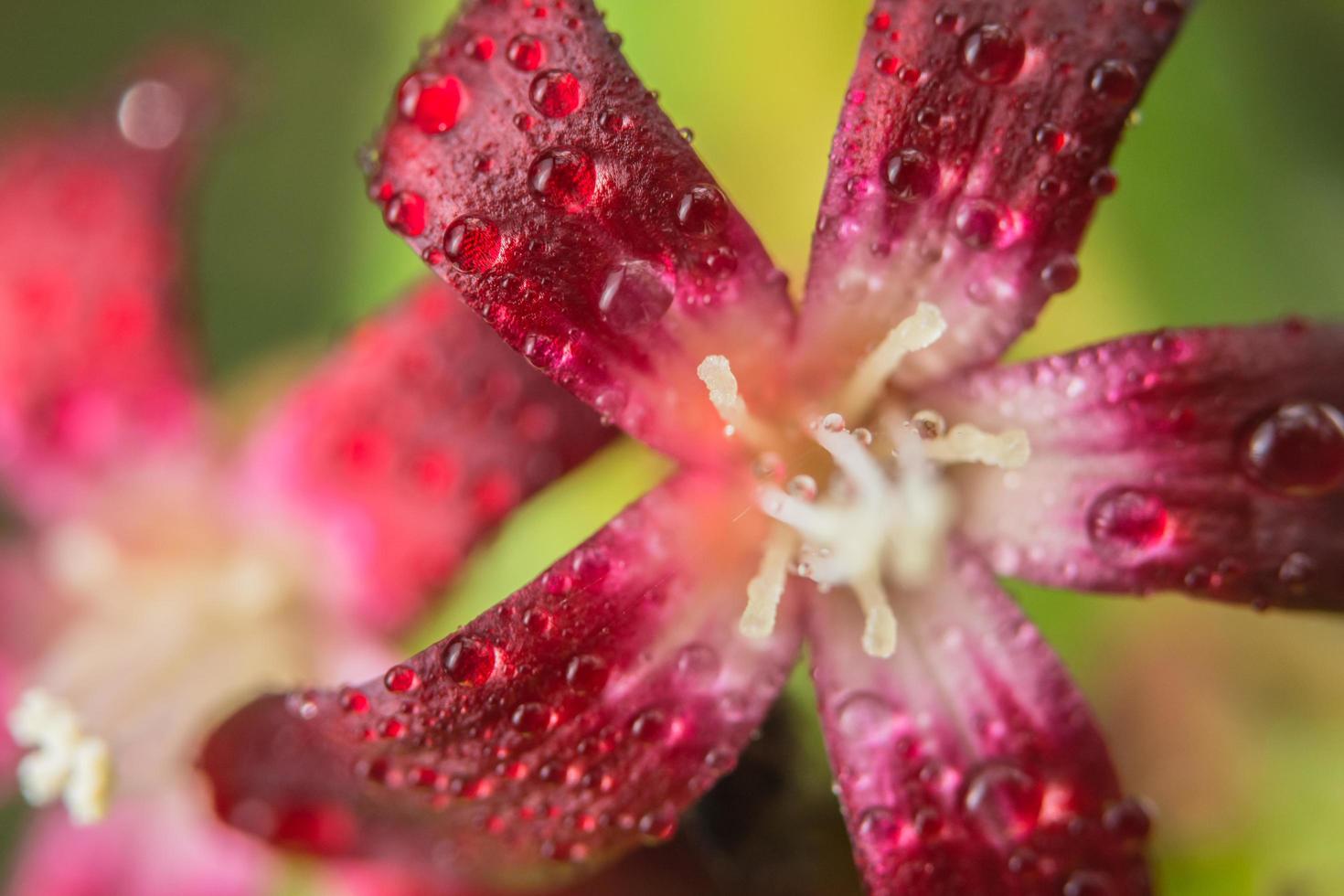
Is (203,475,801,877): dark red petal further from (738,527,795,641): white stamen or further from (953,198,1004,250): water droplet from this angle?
(953,198,1004,250): water droplet

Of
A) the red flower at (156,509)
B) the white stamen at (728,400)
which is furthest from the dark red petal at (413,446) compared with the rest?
the white stamen at (728,400)

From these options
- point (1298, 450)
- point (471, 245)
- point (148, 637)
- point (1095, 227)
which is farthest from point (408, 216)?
point (1095, 227)

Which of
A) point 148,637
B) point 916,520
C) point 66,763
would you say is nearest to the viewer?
point 916,520

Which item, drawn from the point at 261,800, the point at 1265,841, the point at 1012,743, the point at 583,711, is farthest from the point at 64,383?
the point at 1265,841

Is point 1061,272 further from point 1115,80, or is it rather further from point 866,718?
point 866,718

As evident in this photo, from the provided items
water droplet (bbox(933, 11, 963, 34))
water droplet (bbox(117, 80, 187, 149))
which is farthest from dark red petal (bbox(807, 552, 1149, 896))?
water droplet (bbox(117, 80, 187, 149))

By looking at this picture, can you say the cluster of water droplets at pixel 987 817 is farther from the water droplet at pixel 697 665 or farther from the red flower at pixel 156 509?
the red flower at pixel 156 509
